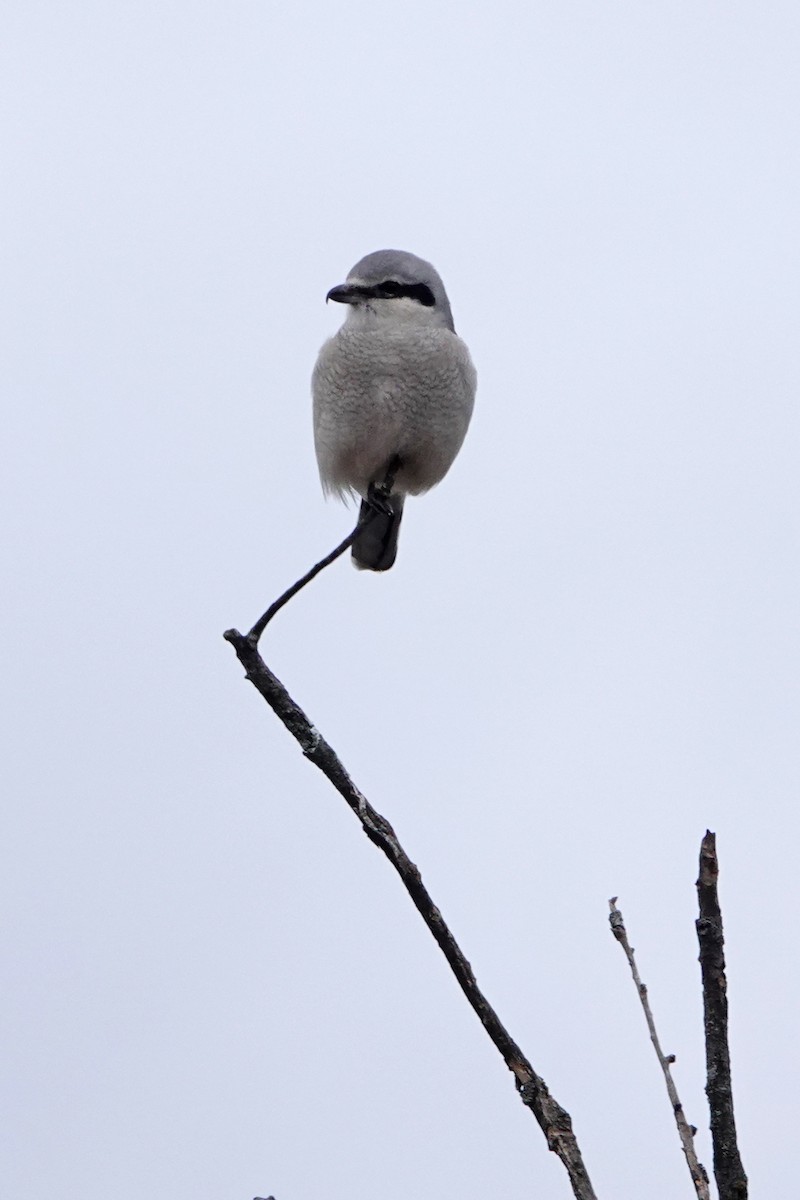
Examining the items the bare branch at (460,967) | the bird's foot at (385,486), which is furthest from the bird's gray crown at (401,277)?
the bare branch at (460,967)

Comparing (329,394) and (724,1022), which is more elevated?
(329,394)

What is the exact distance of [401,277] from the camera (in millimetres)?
4082

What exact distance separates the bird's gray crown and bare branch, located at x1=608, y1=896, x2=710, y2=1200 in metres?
2.57

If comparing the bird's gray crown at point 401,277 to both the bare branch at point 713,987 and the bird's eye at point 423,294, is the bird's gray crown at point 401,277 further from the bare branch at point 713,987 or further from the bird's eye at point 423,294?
the bare branch at point 713,987

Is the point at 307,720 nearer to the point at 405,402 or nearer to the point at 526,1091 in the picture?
the point at 526,1091

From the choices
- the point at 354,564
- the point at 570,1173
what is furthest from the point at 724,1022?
the point at 354,564

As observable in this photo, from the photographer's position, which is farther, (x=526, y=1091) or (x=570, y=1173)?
(x=526, y=1091)

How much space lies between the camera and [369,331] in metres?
4.00

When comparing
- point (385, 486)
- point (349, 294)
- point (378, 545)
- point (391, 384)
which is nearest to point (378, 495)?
point (385, 486)

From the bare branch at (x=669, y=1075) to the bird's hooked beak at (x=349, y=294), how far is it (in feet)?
8.43

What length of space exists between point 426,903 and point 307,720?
0.42 metres

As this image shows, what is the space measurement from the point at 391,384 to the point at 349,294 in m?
0.35

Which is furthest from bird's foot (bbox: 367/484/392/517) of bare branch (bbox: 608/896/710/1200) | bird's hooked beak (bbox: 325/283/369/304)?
bare branch (bbox: 608/896/710/1200)

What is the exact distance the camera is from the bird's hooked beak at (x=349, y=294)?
4.08 meters
